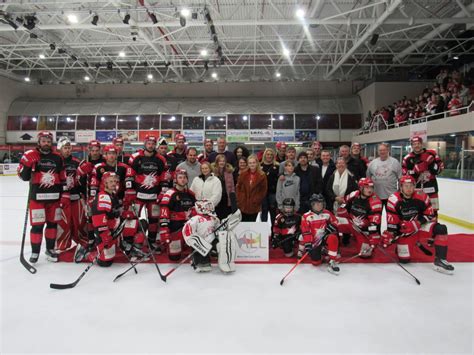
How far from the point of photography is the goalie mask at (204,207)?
347cm

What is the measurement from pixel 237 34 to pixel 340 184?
10281 millimetres

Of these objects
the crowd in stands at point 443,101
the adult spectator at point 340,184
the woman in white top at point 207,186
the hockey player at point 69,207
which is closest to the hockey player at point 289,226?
the adult spectator at point 340,184

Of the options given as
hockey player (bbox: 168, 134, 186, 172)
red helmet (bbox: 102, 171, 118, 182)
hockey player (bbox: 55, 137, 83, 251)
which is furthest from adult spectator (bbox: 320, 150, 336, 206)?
hockey player (bbox: 55, 137, 83, 251)

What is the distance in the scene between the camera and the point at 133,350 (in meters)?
2.02

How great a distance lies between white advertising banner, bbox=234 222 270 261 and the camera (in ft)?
12.1

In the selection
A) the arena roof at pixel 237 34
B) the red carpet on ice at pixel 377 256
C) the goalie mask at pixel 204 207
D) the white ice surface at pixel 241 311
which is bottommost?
the white ice surface at pixel 241 311

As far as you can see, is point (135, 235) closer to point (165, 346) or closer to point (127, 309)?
point (127, 309)

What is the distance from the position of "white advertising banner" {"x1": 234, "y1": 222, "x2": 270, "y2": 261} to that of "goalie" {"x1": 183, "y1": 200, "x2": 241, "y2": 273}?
0.74 ft

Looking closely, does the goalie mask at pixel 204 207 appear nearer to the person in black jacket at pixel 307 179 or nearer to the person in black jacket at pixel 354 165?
the person in black jacket at pixel 307 179

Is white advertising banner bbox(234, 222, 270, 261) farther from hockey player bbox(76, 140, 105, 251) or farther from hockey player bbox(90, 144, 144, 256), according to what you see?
hockey player bbox(76, 140, 105, 251)

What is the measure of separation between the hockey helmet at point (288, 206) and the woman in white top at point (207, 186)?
0.80 meters

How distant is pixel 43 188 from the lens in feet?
11.6

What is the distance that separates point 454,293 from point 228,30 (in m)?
11.7

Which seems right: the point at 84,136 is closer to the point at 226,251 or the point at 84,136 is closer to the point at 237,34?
the point at 237,34
